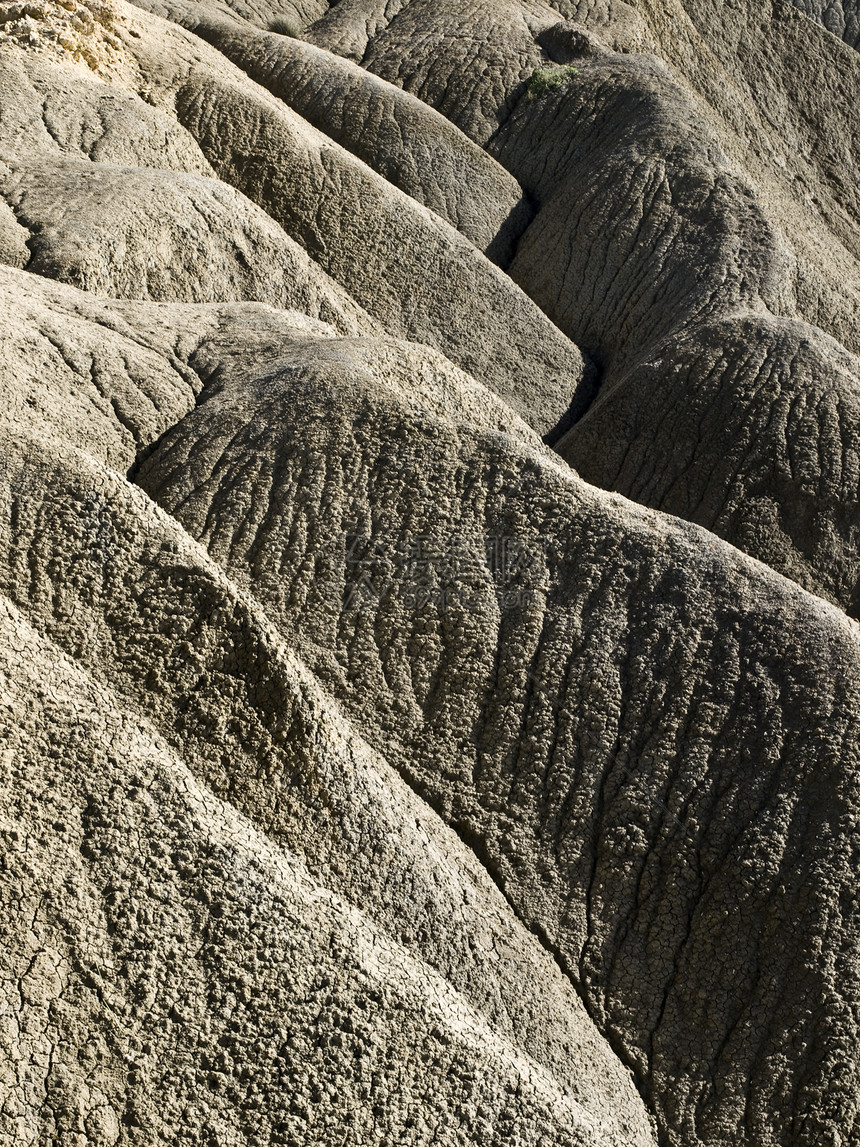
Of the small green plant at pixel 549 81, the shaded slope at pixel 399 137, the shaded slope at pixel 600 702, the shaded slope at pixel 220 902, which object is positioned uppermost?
the small green plant at pixel 549 81

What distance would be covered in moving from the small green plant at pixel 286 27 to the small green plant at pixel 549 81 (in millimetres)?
2585

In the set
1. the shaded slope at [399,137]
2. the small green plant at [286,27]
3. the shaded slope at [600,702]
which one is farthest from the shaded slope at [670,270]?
the shaded slope at [600,702]

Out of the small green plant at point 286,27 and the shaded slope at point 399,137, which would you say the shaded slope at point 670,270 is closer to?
the shaded slope at point 399,137

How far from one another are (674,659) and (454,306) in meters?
4.62

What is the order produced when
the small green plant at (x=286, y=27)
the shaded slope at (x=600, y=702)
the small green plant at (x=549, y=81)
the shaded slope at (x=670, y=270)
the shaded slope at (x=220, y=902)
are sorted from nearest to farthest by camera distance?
the shaded slope at (x=220, y=902), the shaded slope at (x=600, y=702), the shaded slope at (x=670, y=270), the small green plant at (x=549, y=81), the small green plant at (x=286, y=27)

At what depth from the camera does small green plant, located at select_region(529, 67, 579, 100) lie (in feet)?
35.1

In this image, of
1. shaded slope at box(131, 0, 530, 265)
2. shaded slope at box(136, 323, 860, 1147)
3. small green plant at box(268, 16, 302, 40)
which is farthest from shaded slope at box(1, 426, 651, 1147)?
small green plant at box(268, 16, 302, 40)

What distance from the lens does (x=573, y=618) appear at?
4.43 m

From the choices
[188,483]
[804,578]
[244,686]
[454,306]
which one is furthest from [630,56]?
[244,686]

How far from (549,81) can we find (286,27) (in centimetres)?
295

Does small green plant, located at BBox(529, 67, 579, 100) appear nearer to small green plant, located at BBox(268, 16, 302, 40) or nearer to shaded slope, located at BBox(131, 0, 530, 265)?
shaded slope, located at BBox(131, 0, 530, 265)

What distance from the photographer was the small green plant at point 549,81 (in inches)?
421

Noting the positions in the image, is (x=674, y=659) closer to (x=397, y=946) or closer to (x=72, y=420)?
(x=397, y=946)

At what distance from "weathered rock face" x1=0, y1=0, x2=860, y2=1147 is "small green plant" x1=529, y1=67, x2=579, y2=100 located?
304 centimetres
